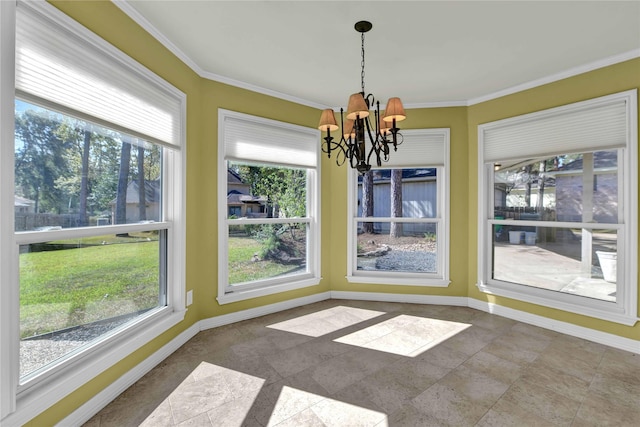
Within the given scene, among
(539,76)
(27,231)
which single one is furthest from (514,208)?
(27,231)

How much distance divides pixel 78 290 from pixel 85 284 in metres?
0.05

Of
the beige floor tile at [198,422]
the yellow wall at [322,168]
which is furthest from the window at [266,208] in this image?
the beige floor tile at [198,422]

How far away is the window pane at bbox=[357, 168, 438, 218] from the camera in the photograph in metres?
3.87

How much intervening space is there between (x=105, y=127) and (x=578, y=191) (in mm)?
4261

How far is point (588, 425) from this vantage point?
169 cm

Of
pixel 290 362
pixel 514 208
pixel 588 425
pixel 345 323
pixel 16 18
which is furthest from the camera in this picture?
pixel 514 208

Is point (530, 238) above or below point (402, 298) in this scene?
above

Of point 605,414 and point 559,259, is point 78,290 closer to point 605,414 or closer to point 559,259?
point 605,414

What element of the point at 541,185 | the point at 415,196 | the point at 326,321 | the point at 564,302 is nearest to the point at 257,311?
the point at 326,321

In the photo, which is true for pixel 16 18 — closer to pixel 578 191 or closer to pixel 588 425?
pixel 588 425

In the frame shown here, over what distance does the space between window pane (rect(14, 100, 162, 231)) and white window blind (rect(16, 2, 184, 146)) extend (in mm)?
97

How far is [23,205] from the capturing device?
56.9 inches

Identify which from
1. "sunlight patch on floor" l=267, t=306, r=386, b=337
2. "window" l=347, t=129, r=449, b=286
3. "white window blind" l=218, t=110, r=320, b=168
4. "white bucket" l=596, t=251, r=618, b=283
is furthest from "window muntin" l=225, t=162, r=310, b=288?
"white bucket" l=596, t=251, r=618, b=283

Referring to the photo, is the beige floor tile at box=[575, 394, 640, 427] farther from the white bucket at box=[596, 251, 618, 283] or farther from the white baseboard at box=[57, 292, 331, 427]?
the white baseboard at box=[57, 292, 331, 427]
